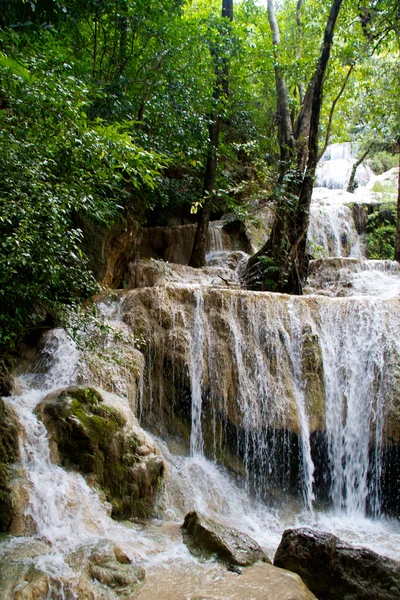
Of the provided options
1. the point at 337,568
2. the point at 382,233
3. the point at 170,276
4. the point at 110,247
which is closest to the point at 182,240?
the point at 170,276

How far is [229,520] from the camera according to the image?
629 cm

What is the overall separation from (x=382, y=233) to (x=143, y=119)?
9.48 m

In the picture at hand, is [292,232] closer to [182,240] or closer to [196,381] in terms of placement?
[182,240]

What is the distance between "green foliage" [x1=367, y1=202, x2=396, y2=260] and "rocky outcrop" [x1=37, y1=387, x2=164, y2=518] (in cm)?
1210

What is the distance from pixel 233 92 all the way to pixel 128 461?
13036 millimetres

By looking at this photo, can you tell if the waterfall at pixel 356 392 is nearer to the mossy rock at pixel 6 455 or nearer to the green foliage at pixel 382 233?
the mossy rock at pixel 6 455

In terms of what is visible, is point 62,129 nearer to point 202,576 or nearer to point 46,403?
point 46,403

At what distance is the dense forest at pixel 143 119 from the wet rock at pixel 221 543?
2840 mm

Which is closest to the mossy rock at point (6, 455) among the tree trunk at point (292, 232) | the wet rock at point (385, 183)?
the tree trunk at point (292, 232)

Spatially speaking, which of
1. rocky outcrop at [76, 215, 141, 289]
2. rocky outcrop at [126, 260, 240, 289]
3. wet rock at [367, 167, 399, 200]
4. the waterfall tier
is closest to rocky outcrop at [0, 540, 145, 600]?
the waterfall tier

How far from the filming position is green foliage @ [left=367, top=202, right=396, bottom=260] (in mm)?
15109

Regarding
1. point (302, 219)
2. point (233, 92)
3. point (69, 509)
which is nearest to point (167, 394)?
point (69, 509)

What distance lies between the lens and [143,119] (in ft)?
33.9

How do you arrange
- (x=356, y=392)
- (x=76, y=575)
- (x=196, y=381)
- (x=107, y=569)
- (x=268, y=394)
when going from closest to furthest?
(x=76, y=575) < (x=107, y=569) < (x=196, y=381) < (x=268, y=394) < (x=356, y=392)
